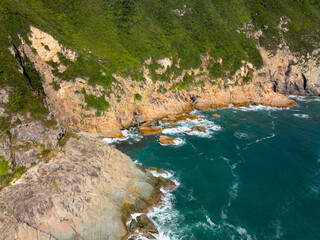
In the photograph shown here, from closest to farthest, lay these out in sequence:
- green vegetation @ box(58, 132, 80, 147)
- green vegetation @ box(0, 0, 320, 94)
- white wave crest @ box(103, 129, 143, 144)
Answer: green vegetation @ box(58, 132, 80, 147) → white wave crest @ box(103, 129, 143, 144) → green vegetation @ box(0, 0, 320, 94)

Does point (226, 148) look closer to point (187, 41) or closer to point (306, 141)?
point (306, 141)

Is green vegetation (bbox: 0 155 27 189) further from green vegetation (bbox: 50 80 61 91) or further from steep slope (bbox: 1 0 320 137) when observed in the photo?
green vegetation (bbox: 50 80 61 91)

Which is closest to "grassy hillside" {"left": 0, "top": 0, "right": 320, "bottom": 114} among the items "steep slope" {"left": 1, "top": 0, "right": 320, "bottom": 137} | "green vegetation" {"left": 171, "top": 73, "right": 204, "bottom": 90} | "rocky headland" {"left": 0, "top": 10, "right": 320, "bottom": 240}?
"steep slope" {"left": 1, "top": 0, "right": 320, "bottom": 137}

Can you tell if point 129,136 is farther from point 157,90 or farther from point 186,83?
point 186,83

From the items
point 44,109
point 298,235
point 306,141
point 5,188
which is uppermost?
point 44,109

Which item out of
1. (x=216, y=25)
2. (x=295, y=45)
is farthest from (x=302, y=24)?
(x=216, y=25)

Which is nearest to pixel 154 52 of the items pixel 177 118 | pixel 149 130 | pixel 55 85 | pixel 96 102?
pixel 177 118

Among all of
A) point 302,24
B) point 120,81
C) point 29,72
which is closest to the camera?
point 29,72
